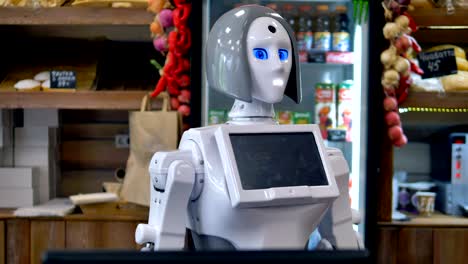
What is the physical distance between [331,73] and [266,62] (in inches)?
58.1

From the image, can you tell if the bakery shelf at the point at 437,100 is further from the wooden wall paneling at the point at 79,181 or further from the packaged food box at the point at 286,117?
the wooden wall paneling at the point at 79,181

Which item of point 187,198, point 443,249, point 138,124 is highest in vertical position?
point 138,124

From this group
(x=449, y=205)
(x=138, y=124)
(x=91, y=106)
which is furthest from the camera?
(x=449, y=205)

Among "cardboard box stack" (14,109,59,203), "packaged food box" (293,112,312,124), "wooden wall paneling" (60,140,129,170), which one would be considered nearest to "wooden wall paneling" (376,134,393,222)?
"packaged food box" (293,112,312,124)

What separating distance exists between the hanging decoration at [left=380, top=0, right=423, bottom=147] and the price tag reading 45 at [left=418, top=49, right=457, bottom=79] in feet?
0.45

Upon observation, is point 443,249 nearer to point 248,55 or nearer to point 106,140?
point 248,55

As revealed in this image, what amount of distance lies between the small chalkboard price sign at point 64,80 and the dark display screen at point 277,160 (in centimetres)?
156

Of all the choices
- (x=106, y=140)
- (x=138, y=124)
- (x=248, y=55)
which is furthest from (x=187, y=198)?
(x=106, y=140)

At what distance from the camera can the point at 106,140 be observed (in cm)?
334

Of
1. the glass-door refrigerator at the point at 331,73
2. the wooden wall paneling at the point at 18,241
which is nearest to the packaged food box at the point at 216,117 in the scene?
the glass-door refrigerator at the point at 331,73

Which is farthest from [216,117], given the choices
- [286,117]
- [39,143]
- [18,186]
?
[18,186]

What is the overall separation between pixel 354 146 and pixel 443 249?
0.67 metres

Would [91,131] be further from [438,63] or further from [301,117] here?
[438,63]

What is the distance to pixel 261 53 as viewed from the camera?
166cm
